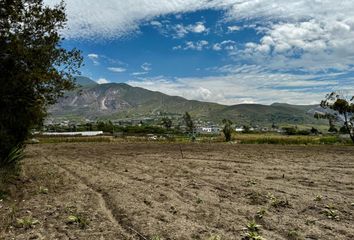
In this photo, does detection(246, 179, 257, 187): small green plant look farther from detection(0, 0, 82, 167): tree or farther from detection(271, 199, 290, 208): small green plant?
detection(0, 0, 82, 167): tree

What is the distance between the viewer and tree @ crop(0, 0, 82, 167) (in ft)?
40.8

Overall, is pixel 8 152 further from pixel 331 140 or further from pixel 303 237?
pixel 331 140

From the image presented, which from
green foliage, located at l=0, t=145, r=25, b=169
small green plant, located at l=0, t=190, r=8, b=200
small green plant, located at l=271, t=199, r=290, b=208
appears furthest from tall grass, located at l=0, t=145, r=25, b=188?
small green plant, located at l=271, t=199, r=290, b=208

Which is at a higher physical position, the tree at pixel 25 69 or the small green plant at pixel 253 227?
the tree at pixel 25 69

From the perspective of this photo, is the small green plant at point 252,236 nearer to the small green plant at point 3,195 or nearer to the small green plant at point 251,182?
the small green plant at point 251,182

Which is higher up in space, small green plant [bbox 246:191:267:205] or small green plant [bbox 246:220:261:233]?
small green plant [bbox 246:220:261:233]

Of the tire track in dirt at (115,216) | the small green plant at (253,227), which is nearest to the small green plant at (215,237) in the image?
the small green plant at (253,227)

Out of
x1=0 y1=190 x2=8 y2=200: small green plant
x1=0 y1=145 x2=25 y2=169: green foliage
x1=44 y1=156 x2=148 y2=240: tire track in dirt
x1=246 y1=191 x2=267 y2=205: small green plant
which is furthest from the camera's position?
x1=0 y1=145 x2=25 y2=169: green foliage

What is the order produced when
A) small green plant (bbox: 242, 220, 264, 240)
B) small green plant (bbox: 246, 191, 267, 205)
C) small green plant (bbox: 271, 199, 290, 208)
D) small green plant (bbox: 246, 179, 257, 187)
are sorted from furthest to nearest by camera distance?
small green plant (bbox: 246, 179, 257, 187)
small green plant (bbox: 246, 191, 267, 205)
small green plant (bbox: 271, 199, 290, 208)
small green plant (bbox: 242, 220, 264, 240)

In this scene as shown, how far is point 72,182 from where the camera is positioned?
43.6 feet

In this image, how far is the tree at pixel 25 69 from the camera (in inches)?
489

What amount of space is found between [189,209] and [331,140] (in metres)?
39.7

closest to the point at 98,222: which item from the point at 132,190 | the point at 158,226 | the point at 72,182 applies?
the point at 158,226

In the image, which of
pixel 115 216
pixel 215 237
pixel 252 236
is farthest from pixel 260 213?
pixel 115 216
